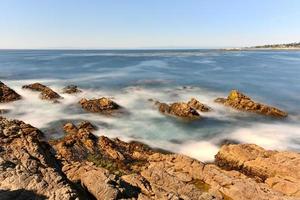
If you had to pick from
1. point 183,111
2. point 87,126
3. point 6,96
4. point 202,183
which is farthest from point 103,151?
point 6,96

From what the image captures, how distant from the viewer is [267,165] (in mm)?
23375

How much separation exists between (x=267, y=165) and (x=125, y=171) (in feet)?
31.0

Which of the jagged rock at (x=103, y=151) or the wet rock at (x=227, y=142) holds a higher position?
the jagged rock at (x=103, y=151)

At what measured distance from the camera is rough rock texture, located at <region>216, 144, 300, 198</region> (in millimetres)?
20211

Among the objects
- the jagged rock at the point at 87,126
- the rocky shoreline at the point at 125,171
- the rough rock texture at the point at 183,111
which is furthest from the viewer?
the rough rock texture at the point at 183,111

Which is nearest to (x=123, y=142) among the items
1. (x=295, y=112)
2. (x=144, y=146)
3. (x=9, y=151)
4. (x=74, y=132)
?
(x=144, y=146)

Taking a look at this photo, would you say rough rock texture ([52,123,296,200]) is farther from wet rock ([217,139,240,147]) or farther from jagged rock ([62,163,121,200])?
wet rock ([217,139,240,147])

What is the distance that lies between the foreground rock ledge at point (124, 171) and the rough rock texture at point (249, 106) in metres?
17.8

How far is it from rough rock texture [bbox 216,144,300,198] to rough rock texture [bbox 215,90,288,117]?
58.3 feet

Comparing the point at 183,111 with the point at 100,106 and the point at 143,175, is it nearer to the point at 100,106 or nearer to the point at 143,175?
the point at 100,106

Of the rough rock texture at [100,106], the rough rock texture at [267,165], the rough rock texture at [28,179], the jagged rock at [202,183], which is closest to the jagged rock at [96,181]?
the rough rock texture at [28,179]

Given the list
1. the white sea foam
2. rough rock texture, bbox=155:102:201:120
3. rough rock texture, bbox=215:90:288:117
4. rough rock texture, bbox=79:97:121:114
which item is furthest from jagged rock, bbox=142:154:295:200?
rough rock texture, bbox=215:90:288:117

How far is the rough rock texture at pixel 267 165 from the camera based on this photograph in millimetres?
20211

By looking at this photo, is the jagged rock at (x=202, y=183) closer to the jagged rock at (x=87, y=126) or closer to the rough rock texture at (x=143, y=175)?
the rough rock texture at (x=143, y=175)
